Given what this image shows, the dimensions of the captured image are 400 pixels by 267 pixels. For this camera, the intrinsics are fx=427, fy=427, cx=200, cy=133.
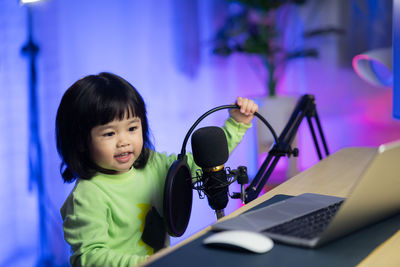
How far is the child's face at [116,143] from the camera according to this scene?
98 cm

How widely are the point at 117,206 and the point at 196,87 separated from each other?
2.32 m

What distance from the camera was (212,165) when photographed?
89cm

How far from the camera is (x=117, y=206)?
3.35 ft

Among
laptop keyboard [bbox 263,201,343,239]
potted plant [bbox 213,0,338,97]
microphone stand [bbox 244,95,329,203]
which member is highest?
potted plant [bbox 213,0,338,97]

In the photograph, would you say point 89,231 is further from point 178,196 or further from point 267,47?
point 267,47

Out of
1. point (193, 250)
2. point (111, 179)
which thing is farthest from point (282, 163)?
point (193, 250)

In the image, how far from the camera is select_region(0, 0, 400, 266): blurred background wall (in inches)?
77.5

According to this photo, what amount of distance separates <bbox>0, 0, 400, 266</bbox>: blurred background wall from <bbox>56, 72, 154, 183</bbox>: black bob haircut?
104 cm

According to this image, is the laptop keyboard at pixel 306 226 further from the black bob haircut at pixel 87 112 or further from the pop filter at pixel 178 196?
the black bob haircut at pixel 87 112

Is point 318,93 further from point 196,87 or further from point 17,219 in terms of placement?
point 17,219

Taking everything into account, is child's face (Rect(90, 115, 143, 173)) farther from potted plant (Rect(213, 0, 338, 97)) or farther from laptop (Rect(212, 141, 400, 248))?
potted plant (Rect(213, 0, 338, 97))

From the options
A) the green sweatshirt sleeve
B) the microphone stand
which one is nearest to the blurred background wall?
the green sweatshirt sleeve

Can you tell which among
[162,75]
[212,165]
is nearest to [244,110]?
[212,165]

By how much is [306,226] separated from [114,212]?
0.50 m
